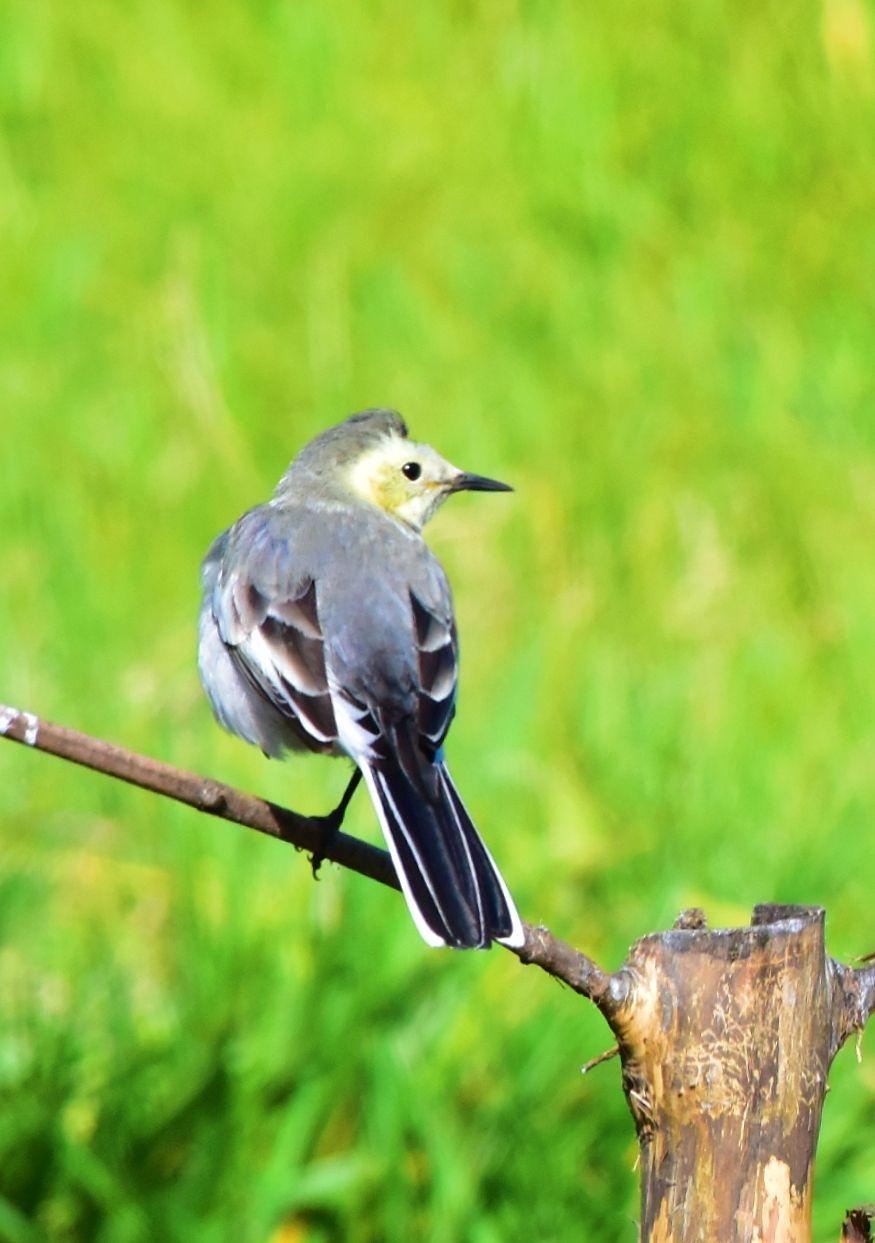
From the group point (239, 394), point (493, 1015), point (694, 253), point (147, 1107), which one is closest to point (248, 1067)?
point (147, 1107)

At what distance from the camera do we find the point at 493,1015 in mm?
5078

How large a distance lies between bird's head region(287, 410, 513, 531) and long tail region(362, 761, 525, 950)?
4.20 ft

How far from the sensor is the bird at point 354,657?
3135 millimetres

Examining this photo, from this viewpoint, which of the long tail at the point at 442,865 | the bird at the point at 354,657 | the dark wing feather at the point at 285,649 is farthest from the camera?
the dark wing feather at the point at 285,649

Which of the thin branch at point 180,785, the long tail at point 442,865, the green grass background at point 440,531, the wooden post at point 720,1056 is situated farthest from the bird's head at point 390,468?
the wooden post at point 720,1056

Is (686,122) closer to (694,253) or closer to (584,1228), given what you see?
(694,253)

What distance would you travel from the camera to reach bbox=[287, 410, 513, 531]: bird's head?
4.65 meters

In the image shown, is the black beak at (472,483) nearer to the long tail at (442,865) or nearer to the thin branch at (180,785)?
the long tail at (442,865)

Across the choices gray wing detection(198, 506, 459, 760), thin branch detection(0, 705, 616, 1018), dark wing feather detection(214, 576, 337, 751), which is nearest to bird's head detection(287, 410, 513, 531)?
gray wing detection(198, 506, 459, 760)

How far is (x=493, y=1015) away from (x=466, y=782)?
3.45ft

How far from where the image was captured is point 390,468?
15.4 ft

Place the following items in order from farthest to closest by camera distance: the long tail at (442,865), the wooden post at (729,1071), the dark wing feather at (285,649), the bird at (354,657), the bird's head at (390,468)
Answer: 1. the bird's head at (390,468)
2. the dark wing feather at (285,649)
3. the bird at (354,657)
4. the long tail at (442,865)
5. the wooden post at (729,1071)

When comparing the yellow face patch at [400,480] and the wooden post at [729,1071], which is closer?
the wooden post at [729,1071]

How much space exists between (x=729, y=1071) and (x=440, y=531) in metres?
4.64
